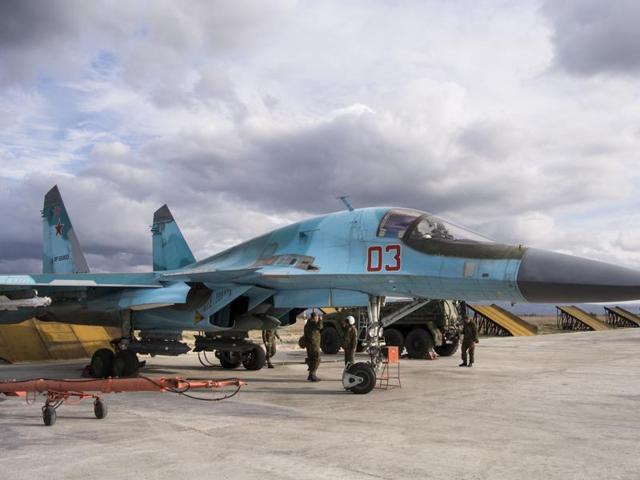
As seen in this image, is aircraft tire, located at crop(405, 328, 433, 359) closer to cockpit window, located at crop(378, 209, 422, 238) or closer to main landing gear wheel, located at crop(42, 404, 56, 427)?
cockpit window, located at crop(378, 209, 422, 238)

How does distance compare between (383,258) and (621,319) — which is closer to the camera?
(383,258)

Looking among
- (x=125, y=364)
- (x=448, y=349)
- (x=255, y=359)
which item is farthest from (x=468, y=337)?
(x=125, y=364)

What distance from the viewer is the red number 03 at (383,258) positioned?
9039mm

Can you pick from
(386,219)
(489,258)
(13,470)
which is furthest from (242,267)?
(13,470)

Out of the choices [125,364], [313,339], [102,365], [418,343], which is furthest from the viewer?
[418,343]

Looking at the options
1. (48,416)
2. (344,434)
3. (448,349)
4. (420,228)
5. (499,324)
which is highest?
(420,228)

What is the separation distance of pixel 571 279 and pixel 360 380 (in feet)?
11.3

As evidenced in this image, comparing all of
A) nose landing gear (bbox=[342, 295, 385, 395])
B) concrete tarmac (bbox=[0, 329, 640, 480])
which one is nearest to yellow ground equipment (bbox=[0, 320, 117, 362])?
concrete tarmac (bbox=[0, 329, 640, 480])

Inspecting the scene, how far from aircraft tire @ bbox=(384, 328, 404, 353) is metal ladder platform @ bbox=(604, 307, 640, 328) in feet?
101

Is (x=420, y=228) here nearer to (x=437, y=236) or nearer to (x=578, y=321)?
(x=437, y=236)

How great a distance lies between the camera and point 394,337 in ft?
59.0

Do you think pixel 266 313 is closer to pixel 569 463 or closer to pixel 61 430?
pixel 61 430

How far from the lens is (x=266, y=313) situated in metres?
11.9

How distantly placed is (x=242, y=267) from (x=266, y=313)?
1.64 metres
